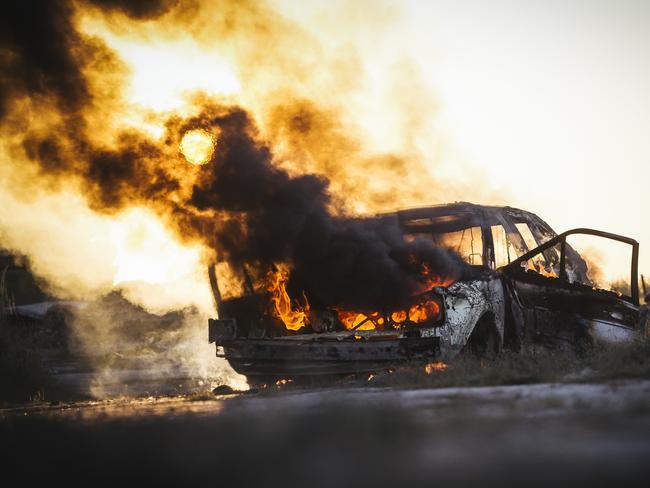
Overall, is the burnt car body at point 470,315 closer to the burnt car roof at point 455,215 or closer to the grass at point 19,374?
the burnt car roof at point 455,215

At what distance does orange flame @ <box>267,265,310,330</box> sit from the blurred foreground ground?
3314 mm

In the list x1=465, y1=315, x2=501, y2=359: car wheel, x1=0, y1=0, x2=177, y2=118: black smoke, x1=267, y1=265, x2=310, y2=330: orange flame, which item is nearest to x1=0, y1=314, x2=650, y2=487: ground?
x1=465, y1=315, x2=501, y2=359: car wheel

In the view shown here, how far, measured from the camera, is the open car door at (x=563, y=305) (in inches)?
380

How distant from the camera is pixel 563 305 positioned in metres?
9.86

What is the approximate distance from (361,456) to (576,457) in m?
1.13

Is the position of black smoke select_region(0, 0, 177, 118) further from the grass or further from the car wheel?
the car wheel

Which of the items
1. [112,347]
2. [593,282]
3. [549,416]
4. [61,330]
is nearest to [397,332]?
[549,416]

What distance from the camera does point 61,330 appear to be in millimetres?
27078

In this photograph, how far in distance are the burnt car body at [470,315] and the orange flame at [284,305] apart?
0.18 m

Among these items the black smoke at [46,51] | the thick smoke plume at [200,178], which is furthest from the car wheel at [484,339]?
the black smoke at [46,51]

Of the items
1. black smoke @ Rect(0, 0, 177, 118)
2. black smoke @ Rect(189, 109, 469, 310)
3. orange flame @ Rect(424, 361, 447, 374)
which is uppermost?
black smoke @ Rect(0, 0, 177, 118)

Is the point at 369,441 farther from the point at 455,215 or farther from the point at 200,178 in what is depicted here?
the point at 200,178

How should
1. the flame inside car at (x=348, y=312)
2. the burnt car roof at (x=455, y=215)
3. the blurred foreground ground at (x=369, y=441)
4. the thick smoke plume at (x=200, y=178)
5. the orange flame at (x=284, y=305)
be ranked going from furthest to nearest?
the orange flame at (x=284, y=305), the thick smoke plume at (x=200, y=178), the burnt car roof at (x=455, y=215), the flame inside car at (x=348, y=312), the blurred foreground ground at (x=369, y=441)

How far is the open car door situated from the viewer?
9.65m
